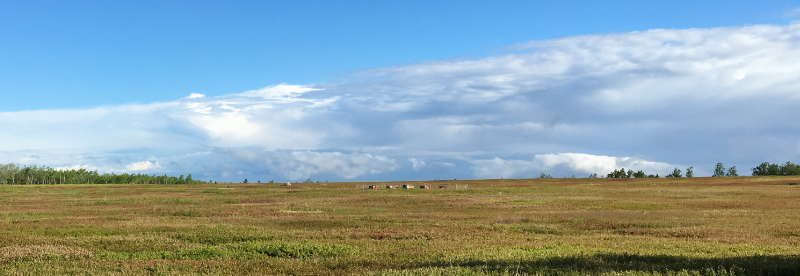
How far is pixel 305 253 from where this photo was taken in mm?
15008

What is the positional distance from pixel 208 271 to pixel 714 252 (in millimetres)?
13062

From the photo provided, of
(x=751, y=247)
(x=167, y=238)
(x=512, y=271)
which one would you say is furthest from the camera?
(x=167, y=238)

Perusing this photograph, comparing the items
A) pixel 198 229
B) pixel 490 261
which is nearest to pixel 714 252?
pixel 490 261

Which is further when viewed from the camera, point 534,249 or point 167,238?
point 167,238

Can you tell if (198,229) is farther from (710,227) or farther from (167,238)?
(710,227)

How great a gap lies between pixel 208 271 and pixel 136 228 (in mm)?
13667

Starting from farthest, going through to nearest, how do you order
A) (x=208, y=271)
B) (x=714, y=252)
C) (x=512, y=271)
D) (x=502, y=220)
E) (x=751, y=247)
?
(x=502, y=220), (x=751, y=247), (x=714, y=252), (x=208, y=271), (x=512, y=271)

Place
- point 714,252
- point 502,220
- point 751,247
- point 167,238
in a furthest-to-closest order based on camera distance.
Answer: point 502,220
point 167,238
point 751,247
point 714,252

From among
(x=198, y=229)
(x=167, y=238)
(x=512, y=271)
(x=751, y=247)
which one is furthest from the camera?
(x=198, y=229)

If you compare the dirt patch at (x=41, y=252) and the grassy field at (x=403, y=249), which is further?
the dirt patch at (x=41, y=252)

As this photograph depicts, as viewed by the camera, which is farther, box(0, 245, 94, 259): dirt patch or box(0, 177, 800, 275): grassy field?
box(0, 245, 94, 259): dirt patch

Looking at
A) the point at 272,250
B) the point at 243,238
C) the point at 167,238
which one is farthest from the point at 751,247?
the point at 167,238

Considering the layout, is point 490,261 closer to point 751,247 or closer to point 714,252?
point 714,252

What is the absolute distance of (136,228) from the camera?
23.7 meters
